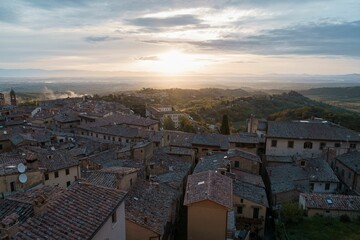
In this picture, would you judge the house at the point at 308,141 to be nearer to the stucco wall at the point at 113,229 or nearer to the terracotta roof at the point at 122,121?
the terracotta roof at the point at 122,121

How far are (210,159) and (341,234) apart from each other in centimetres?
1525

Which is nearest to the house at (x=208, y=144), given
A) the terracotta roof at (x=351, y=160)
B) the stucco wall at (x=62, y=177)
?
the terracotta roof at (x=351, y=160)

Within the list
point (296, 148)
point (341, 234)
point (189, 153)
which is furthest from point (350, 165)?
point (189, 153)

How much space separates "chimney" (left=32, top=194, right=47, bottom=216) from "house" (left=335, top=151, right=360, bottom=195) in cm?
2772

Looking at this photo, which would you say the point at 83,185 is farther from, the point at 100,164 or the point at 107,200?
the point at 100,164

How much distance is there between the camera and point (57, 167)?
26.3m

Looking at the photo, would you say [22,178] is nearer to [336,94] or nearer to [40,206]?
[40,206]

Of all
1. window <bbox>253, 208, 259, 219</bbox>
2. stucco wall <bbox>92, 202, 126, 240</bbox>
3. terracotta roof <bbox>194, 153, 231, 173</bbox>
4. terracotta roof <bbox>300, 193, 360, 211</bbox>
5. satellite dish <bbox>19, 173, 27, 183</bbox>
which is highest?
stucco wall <bbox>92, 202, 126, 240</bbox>

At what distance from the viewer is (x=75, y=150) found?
3847 cm

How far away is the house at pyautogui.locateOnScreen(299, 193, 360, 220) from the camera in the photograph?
890 inches

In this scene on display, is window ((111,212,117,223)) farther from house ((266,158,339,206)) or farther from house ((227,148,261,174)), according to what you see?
house ((227,148,261,174))

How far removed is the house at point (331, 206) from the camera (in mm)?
22594

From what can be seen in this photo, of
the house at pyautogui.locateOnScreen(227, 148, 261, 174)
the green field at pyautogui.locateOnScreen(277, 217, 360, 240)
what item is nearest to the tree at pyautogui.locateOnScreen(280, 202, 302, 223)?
the green field at pyautogui.locateOnScreen(277, 217, 360, 240)

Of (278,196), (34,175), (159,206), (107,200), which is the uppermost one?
(107,200)
